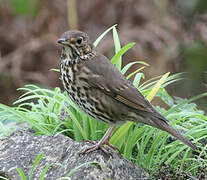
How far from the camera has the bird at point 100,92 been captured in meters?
3.40

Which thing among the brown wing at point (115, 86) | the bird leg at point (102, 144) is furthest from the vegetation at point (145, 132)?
the brown wing at point (115, 86)

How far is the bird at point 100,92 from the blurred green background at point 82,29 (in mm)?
3804

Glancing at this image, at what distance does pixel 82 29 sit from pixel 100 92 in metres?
4.55

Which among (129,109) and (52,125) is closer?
(129,109)

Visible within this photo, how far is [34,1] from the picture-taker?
7707mm

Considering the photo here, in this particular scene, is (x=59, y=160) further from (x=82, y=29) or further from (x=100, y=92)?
(x=82, y=29)

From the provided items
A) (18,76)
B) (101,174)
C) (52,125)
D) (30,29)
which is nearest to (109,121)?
(101,174)

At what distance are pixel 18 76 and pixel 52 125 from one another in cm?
346

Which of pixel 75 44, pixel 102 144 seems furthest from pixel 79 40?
pixel 102 144

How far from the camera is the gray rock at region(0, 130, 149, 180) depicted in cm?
330

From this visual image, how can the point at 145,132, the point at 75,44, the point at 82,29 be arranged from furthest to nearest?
1. the point at 82,29
2. the point at 145,132
3. the point at 75,44

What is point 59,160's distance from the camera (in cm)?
346

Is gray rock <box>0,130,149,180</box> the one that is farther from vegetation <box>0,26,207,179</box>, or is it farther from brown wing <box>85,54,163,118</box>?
brown wing <box>85,54,163,118</box>

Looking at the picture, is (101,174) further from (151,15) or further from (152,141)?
(151,15)
